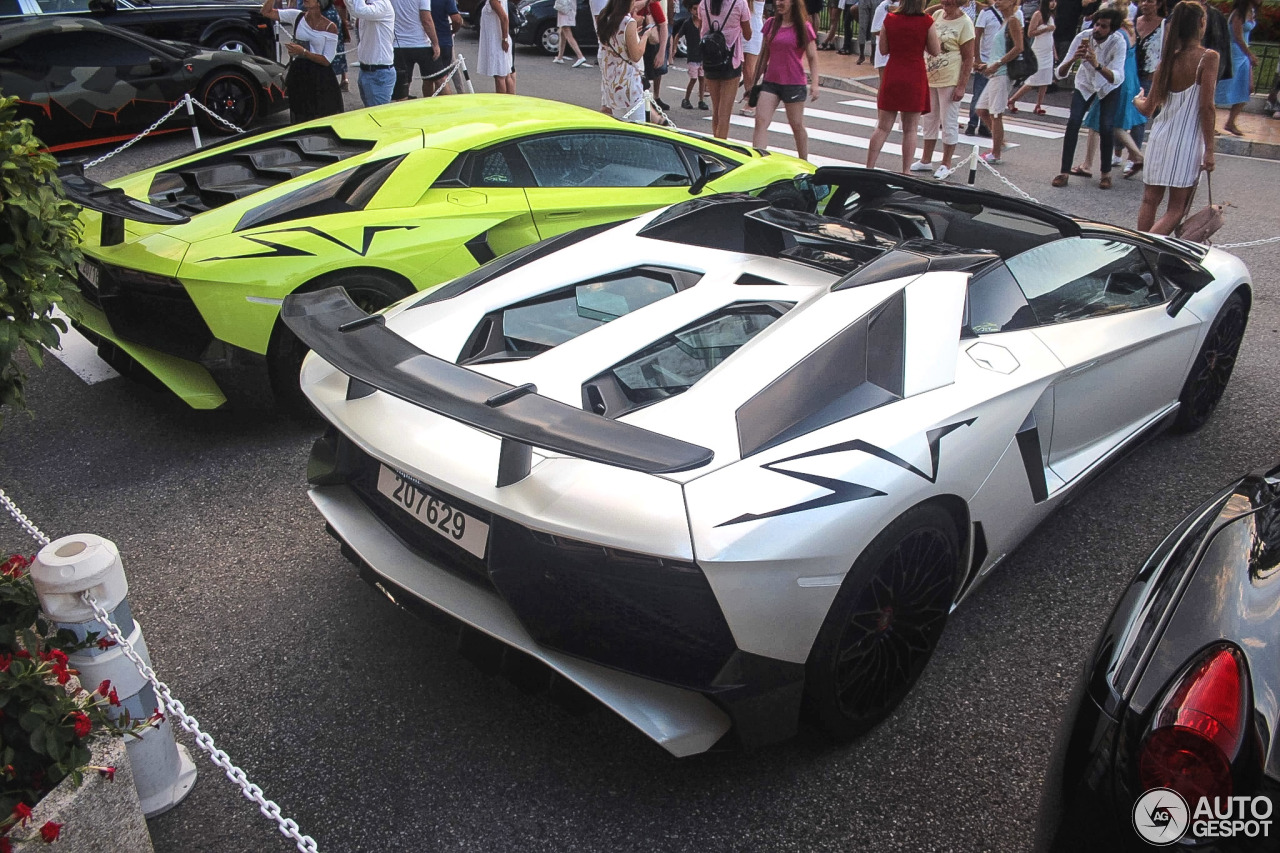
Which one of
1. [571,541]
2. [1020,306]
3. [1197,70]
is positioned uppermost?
[1197,70]

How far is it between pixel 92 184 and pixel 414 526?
2685mm

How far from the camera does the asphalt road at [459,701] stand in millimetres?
2480

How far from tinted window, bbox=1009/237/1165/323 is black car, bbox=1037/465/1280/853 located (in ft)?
4.69

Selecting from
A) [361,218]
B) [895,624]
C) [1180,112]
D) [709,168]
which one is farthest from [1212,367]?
[361,218]

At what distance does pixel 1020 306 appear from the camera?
3.16m

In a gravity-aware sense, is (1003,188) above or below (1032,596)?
above

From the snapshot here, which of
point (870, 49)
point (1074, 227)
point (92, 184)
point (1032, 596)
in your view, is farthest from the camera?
point (870, 49)

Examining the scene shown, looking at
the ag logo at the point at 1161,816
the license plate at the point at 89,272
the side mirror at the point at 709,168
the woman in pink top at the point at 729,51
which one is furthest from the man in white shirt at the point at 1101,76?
the ag logo at the point at 1161,816

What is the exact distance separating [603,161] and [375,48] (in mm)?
4086

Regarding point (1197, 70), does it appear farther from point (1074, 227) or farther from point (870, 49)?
point (870, 49)

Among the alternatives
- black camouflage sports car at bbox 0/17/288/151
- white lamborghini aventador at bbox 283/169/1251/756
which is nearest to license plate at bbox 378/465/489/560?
white lamborghini aventador at bbox 283/169/1251/756

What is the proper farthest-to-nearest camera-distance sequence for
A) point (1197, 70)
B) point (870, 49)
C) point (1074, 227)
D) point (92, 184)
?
point (870, 49) → point (1197, 70) → point (92, 184) → point (1074, 227)

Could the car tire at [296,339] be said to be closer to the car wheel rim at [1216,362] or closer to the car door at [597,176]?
the car door at [597,176]

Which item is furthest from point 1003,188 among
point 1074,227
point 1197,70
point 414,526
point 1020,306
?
point 414,526
